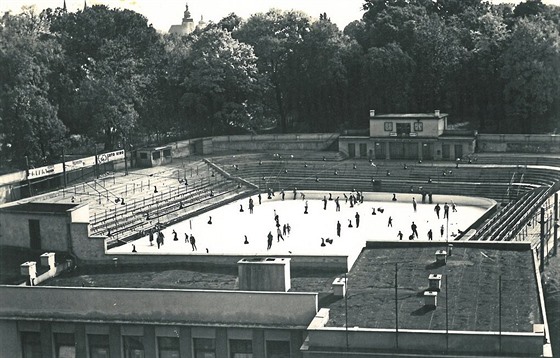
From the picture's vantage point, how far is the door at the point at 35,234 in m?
40.1

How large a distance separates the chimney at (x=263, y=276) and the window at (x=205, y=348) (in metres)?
2.86

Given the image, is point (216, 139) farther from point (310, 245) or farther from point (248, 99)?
point (310, 245)

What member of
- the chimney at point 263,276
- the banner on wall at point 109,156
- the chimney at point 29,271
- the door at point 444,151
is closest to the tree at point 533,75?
the door at point 444,151

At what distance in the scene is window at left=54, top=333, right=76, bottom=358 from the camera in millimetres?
29281

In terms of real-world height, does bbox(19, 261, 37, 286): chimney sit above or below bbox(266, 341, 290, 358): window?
above

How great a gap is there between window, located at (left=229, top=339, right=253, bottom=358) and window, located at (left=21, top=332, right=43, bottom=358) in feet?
22.5

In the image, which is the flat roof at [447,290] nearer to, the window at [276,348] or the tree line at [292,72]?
the window at [276,348]

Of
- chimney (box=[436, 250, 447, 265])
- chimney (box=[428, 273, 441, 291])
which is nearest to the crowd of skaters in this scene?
chimney (box=[436, 250, 447, 265])

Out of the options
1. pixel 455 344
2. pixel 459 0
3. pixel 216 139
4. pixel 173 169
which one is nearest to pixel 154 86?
pixel 216 139

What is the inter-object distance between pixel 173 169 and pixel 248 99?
1948 cm

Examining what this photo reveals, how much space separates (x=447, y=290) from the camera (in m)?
29.7

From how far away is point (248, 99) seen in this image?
98562mm

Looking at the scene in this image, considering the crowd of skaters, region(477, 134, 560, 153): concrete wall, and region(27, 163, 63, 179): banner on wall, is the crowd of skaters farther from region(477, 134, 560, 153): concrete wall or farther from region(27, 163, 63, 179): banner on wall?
region(477, 134, 560, 153): concrete wall

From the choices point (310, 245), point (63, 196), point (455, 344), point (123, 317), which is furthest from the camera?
point (63, 196)
